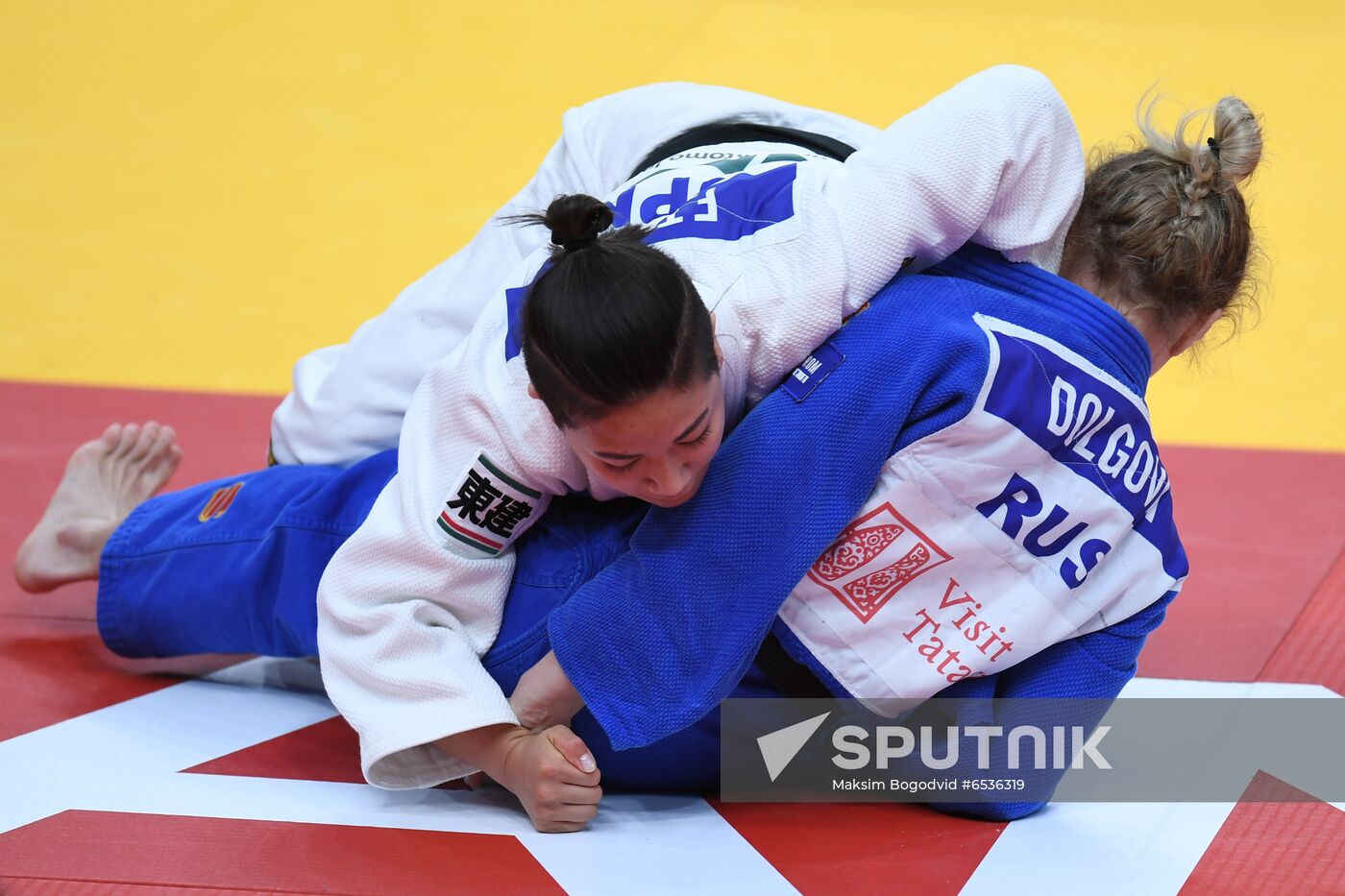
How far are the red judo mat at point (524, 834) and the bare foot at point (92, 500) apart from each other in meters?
0.09

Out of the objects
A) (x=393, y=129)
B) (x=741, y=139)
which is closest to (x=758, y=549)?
(x=741, y=139)

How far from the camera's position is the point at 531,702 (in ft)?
4.96

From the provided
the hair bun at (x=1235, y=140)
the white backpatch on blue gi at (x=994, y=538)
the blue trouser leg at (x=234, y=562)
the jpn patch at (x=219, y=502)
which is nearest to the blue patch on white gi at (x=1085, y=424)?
the white backpatch on blue gi at (x=994, y=538)

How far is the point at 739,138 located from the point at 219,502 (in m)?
0.85

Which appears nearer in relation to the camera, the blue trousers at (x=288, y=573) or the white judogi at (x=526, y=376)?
the white judogi at (x=526, y=376)

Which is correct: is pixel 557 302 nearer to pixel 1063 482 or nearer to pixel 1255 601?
pixel 1063 482

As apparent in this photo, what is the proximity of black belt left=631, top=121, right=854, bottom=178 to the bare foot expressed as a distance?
891mm

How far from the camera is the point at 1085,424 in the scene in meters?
1.47

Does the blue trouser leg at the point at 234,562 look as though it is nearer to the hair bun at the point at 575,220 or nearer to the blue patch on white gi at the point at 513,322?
the blue patch on white gi at the point at 513,322

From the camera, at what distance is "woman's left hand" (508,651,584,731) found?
4.94 ft

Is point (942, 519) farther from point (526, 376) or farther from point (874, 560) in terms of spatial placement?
point (526, 376)

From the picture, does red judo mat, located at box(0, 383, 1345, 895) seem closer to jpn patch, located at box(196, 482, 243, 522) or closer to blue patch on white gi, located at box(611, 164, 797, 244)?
jpn patch, located at box(196, 482, 243, 522)

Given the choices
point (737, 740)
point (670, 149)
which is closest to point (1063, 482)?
point (737, 740)

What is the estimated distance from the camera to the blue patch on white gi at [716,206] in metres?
1.52
